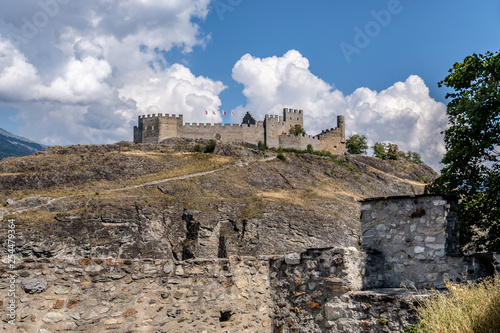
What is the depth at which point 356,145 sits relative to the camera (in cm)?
10075

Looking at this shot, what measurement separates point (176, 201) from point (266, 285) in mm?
45524

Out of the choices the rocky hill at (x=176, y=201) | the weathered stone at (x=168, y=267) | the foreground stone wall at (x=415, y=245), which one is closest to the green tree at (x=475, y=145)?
the foreground stone wall at (x=415, y=245)

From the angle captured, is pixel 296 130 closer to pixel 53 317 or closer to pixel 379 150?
pixel 379 150

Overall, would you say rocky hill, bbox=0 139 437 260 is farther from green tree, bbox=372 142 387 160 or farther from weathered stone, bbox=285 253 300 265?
weathered stone, bbox=285 253 300 265

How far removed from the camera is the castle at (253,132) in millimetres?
87812

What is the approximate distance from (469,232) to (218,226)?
1395 inches

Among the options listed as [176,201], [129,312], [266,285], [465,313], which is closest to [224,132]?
[176,201]

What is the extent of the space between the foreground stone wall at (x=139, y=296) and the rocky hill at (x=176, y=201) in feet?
118

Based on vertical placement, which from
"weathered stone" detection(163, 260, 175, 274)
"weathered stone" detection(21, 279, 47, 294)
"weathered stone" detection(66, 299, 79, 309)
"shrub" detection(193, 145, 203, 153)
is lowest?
"weathered stone" detection(66, 299, 79, 309)

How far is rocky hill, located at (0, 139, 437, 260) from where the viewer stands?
46.9 metres

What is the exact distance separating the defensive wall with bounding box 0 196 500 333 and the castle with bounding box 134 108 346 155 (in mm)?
78728

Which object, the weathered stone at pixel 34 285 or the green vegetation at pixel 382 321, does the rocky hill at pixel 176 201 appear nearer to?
the weathered stone at pixel 34 285

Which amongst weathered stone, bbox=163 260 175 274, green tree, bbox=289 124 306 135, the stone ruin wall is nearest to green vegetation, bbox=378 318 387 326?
weathered stone, bbox=163 260 175 274

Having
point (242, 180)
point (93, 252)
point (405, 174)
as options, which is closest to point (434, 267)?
point (93, 252)
